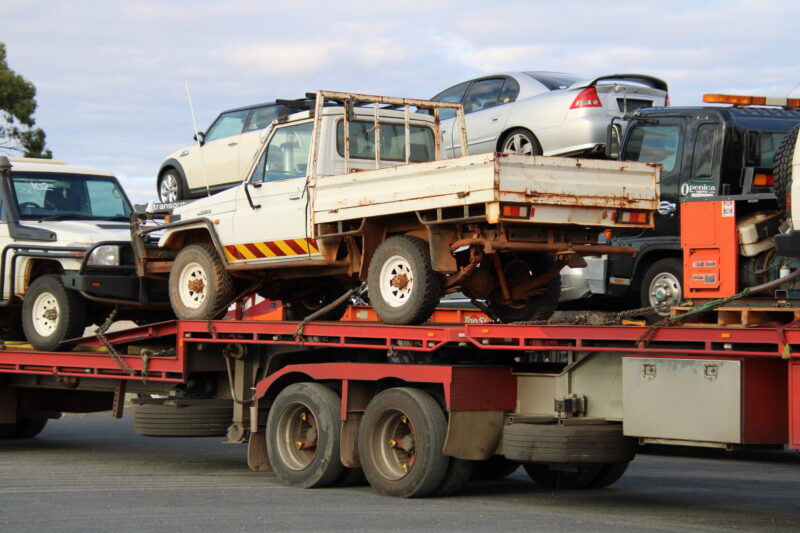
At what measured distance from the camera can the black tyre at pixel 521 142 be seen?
598 inches

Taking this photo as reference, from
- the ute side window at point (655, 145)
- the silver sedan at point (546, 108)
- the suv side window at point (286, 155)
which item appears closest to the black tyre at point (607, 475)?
the suv side window at point (286, 155)

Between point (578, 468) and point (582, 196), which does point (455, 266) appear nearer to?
point (582, 196)

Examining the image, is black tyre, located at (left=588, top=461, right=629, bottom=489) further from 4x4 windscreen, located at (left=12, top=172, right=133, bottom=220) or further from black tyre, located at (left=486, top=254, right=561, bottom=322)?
4x4 windscreen, located at (left=12, top=172, right=133, bottom=220)

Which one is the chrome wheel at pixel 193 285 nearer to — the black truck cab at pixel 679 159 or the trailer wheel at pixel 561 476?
the trailer wheel at pixel 561 476

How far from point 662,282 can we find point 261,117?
18.9ft

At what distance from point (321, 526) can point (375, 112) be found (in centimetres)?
430

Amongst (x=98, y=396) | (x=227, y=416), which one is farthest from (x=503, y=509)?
(x=98, y=396)

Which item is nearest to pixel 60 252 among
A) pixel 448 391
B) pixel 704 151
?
pixel 448 391

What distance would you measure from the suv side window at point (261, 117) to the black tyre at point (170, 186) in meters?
1.85

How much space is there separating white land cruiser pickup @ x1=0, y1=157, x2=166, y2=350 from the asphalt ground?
5.18ft

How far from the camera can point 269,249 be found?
36.8 ft

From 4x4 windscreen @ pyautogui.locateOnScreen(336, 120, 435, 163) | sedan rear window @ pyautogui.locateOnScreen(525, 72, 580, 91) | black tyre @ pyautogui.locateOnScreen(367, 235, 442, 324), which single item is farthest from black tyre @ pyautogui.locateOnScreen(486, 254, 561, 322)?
sedan rear window @ pyautogui.locateOnScreen(525, 72, 580, 91)

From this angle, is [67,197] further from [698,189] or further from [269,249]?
[698,189]

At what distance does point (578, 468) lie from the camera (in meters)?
10.4
